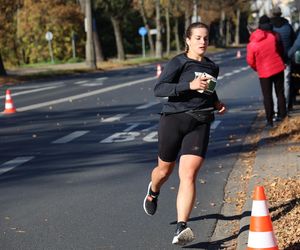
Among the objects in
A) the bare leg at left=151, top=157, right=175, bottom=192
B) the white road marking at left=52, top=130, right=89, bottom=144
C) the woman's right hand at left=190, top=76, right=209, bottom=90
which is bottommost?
the white road marking at left=52, top=130, right=89, bottom=144

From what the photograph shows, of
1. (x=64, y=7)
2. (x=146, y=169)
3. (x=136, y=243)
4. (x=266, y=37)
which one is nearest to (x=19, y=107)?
(x=266, y=37)

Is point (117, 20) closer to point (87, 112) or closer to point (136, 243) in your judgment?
point (87, 112)

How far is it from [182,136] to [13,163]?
473cm

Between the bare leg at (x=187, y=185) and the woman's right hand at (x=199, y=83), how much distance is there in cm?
58

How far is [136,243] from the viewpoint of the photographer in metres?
5.96

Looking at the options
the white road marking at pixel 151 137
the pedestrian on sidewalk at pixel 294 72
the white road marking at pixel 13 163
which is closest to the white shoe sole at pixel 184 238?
the white road marking at pixel 13 163

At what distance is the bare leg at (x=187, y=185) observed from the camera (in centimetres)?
585

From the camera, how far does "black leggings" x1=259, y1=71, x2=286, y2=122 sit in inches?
483

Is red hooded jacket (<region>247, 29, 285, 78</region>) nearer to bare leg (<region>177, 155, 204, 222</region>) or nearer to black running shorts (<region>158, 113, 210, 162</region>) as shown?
black running shorts (<region>158, 113, 210, 162</region>)

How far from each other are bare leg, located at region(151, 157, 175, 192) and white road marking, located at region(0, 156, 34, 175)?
3.64 meters

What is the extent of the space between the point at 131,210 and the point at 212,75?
1.83m

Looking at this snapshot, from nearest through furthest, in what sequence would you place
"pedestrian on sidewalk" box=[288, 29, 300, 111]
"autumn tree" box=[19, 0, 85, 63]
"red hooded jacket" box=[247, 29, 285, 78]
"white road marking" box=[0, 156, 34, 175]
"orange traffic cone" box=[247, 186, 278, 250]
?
1. "orange traffic cone" box=[247, 186, 278, 250]
2. "white road marking" box=[0, 156, 34, 175]
3. "red hooded jacket" box=[247, 29, 285, 78]
4. "pedestrian on sidewalk" box=[288, 29, 300, 111]
5. "autumn tree" box=[19, 0, 85, 63]

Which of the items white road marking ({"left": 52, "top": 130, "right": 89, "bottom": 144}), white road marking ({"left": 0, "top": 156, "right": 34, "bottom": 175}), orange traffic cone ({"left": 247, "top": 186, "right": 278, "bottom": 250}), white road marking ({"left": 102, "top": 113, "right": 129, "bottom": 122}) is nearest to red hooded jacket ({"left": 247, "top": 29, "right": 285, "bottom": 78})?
white road marking ({"left": 52, "top": 130, "right": 89, "bottom": 144})

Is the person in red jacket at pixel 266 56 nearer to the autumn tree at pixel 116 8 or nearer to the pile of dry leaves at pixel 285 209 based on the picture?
the pile of dry leaves at pixel 285 209
